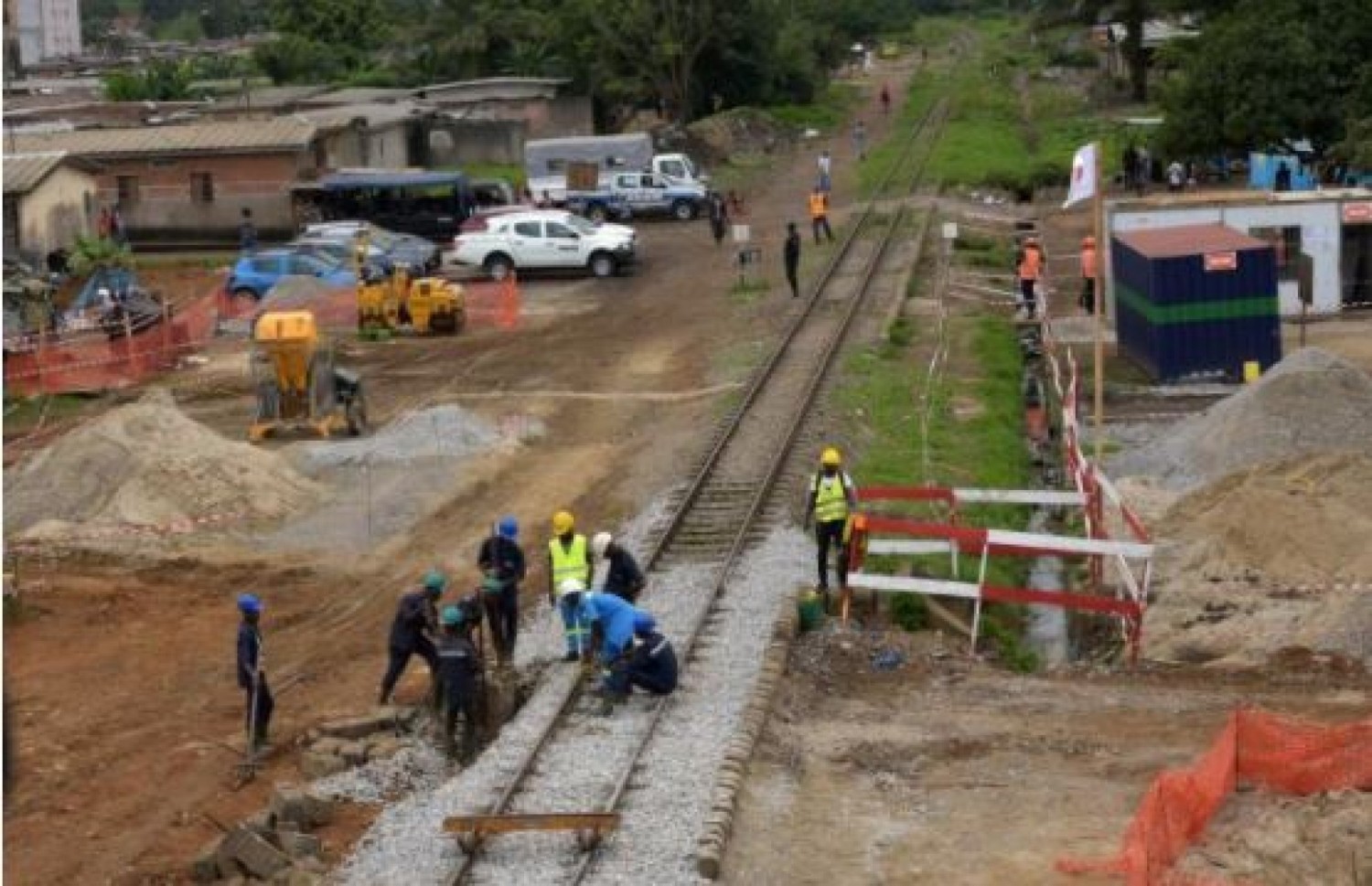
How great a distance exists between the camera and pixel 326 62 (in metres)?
106

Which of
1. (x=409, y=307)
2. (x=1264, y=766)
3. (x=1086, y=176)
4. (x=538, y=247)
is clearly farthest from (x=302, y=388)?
(x=1264, y=766)

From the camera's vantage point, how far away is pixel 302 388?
3253cm

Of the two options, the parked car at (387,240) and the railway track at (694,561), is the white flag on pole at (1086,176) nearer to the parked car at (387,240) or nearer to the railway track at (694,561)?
the railway track at (694,561)

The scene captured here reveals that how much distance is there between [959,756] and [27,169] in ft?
125

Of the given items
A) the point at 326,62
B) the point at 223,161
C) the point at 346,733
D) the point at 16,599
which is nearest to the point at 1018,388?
the point at 16,599

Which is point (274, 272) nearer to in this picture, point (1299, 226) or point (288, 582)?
point (1299, 226)

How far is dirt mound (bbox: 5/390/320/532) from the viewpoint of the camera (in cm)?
2762

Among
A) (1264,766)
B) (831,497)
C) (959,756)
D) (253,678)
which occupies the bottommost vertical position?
(959,756)

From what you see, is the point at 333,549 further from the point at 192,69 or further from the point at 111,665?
the point at 192,69

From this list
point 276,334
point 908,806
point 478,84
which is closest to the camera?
point 908,806

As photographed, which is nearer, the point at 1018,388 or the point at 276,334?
the point at 276,334

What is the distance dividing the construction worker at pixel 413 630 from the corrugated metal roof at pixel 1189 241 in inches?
744

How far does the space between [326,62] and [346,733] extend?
297 ft

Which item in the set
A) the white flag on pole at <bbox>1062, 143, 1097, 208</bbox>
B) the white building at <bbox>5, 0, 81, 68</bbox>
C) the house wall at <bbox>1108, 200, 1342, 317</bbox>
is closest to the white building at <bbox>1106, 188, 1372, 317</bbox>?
the house wall at <bbox>1108, 200, 1342, 317</bbox>
